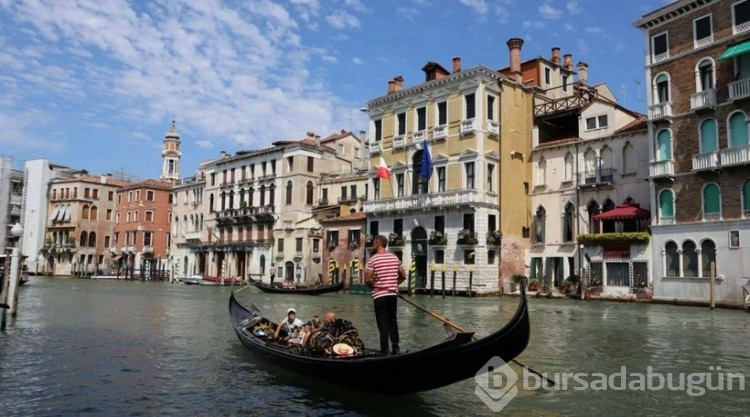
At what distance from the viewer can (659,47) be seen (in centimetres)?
2159

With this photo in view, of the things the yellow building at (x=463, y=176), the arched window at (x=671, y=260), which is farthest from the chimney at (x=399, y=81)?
the arched window at (x=671, y=260)

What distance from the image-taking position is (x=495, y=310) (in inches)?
736

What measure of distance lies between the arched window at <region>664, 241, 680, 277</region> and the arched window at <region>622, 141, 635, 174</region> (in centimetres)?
366

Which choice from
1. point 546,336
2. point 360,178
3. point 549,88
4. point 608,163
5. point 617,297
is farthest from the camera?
point 360,178

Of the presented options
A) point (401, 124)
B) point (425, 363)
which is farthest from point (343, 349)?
point (401, 124)

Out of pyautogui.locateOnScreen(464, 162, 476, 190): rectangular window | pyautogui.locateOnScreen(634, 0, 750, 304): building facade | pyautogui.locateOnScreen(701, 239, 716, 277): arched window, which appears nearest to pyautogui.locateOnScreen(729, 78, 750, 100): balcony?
pyautogui.locateOnScreen(634, 0, 750, 304): building facade

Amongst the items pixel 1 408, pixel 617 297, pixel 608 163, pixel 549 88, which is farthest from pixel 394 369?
pixel 549 88

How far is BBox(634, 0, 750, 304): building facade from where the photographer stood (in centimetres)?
1886

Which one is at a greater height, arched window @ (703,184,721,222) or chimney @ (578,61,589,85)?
chimney @ (578,61,589,85)

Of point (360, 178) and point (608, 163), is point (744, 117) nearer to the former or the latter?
point (608, 163)

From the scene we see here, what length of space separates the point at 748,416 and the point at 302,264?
3046 centimetres

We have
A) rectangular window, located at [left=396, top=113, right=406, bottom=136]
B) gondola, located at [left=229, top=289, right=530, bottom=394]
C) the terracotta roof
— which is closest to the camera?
gondola, located at [left=229, top=289, right=530, bottom=394]

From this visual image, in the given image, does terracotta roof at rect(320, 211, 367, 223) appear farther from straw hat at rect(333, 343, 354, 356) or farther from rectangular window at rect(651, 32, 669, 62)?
straw hat at rect(333, 343, 354, 356)

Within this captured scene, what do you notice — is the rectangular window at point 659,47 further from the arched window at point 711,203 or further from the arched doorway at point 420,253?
the arched doorway at point 420,253
